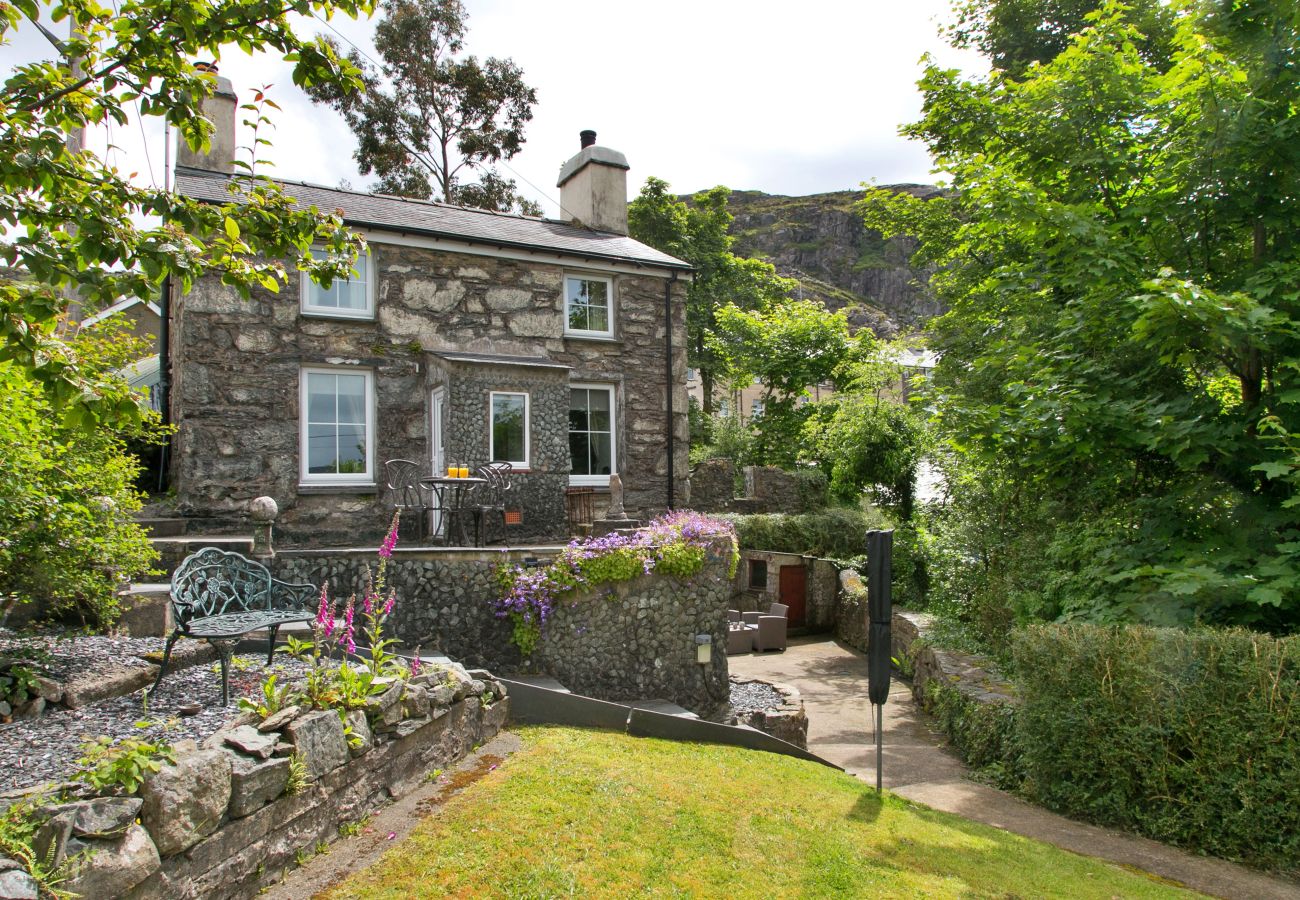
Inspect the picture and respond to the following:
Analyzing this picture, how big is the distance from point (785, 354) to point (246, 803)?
895 inches

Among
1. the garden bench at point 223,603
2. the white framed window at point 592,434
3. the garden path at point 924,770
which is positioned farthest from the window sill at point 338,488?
the garden path at point 924,770

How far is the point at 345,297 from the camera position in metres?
12.4

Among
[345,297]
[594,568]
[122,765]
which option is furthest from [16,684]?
[345,297]

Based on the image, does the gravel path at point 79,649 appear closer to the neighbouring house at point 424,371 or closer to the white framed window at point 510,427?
the neighbouring house at point 424,371

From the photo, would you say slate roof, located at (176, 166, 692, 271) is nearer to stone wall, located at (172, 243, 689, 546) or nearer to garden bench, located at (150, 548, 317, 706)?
stone wall, located at (172, 243, 689, 546)

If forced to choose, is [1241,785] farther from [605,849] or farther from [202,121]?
[202,121]

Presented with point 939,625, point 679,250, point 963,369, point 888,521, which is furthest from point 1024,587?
point 679,250

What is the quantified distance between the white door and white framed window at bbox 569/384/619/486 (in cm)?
252

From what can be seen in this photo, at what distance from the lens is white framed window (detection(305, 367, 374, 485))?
11.8 meters

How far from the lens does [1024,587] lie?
10656 millimetres


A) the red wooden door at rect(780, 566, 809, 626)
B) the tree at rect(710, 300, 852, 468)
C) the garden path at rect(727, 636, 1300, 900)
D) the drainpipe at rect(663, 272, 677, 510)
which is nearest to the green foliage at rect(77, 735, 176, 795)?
the garden path at rect(727, 636, 1300, 900)

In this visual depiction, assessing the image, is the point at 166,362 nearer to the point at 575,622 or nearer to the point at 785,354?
the point at 575,622

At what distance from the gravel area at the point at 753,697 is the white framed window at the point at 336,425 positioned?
6.41 meters

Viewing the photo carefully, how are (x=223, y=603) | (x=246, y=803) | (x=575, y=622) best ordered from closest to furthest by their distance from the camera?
(x=246, y=803)
(x=223, y=603)
(x=575, y=622)
